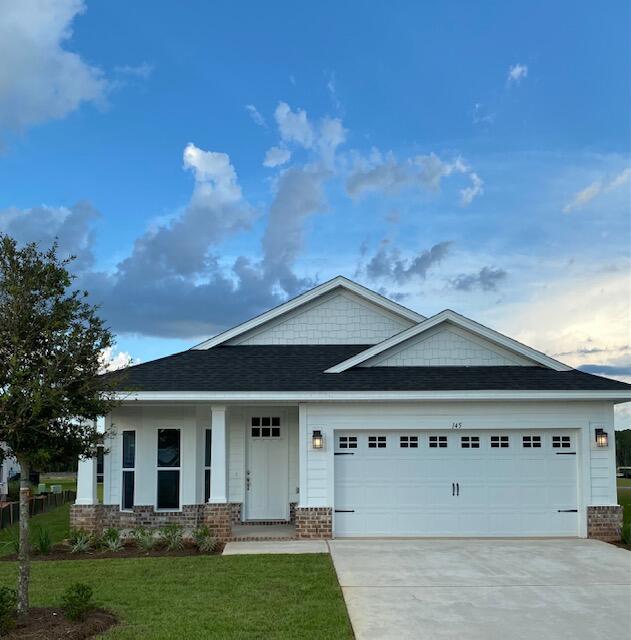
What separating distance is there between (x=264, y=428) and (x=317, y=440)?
2942mm

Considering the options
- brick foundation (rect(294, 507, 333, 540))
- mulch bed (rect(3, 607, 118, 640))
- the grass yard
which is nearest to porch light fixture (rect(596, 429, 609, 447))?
brick foundation (rect(294, 507, 333, 540))

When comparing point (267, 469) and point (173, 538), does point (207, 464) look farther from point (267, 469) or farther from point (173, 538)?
point (173, 538)

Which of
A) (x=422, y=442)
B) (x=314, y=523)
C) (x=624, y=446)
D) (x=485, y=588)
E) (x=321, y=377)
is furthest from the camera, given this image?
(x=624, y=446)

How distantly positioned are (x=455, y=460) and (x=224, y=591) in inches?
259

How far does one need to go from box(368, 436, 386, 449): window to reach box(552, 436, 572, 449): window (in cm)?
346

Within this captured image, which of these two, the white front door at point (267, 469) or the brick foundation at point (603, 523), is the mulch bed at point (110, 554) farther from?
the brick foundation at point (603, 523)

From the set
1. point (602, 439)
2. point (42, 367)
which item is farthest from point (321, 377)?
point (42, 367)

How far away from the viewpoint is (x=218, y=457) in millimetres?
14758

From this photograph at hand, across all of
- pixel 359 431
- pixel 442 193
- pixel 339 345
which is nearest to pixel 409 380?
pixel 359 431

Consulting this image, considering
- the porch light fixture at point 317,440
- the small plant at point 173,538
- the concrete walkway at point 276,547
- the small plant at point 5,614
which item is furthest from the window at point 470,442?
the small plant at point 5,614

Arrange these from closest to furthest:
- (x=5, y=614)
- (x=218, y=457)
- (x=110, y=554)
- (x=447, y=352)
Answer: (x=5, y=614), (x=110, y=554), (x=218, y=457), (x=447, y=352)

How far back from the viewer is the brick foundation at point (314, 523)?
14.4m

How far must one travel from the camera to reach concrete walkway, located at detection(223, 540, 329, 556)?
42.3 ft

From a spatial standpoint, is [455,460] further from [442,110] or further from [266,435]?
[442,110]
